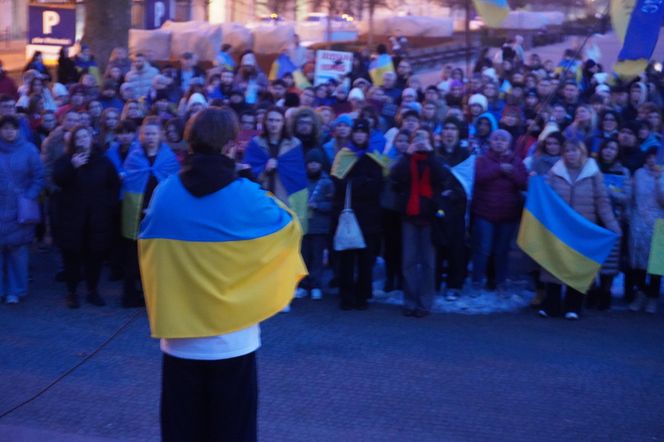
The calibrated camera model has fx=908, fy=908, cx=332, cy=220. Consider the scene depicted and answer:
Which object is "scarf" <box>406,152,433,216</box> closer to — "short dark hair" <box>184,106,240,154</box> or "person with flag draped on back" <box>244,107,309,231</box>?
"person with flag draped on back" <box>244,107,309,231</box>

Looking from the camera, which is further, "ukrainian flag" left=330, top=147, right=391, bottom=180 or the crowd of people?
"ukrainian flag" left=330, top=147, right=391, bottom=180

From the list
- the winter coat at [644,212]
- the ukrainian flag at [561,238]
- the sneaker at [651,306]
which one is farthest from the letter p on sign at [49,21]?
the sneaker at [651,306]

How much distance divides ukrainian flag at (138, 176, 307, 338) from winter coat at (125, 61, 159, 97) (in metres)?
11.0

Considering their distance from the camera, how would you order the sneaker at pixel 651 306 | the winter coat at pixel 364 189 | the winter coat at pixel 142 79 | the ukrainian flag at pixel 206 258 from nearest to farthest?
the ukrainian flag at pixel 206 258 → the winter coat at pixel 364 189 → the sneaker at pixel 651 306 → the winter coat at pixel 142 79

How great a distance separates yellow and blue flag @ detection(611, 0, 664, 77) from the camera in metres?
9.16

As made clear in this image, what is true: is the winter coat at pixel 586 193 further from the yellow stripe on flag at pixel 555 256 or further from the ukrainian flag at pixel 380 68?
the ukrainian flag at pixel 380 68

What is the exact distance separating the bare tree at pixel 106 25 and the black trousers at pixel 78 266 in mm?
9765

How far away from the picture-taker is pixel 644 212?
8484 mm

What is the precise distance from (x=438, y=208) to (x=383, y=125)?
3.61 meters

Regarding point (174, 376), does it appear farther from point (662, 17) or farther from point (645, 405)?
point (662, 17)

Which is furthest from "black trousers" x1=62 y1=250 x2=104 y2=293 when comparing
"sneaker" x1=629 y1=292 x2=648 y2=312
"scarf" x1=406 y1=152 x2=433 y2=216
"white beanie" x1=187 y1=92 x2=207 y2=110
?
"sneaker" x1=629 y1=292 x2=648 y2=312

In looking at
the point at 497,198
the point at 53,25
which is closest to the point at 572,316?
the point at 497,198

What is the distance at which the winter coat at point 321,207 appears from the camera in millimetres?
8680

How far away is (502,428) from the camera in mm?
5645
